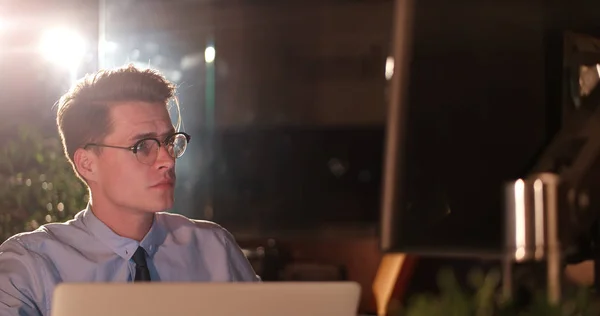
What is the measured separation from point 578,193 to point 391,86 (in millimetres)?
813

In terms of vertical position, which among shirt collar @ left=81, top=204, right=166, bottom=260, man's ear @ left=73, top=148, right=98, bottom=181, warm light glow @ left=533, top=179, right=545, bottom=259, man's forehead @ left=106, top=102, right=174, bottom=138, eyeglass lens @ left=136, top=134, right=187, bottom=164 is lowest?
shirt collar @ left=81, top=204, right=166, bottom=260

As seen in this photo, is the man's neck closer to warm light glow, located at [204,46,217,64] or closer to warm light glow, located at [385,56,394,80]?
warm light glow, located at [204,46,217,64]

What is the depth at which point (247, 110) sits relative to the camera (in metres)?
3.19

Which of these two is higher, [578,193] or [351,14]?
[351,14]

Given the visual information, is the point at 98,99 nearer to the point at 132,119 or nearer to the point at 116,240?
the point at 132,119

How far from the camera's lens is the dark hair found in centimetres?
254

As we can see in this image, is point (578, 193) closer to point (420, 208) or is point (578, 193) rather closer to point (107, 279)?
point (420, 208)

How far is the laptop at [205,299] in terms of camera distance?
1103mm

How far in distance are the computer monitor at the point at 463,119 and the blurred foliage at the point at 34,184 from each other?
1.21m

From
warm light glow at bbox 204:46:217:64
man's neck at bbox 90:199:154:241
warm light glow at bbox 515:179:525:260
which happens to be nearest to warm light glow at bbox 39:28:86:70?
warm light glow at bbox 204:46:217:64

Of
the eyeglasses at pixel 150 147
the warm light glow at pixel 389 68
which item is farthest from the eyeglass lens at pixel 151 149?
the warm light glow at pixel 389 68

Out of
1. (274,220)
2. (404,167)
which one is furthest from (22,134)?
(404,167)

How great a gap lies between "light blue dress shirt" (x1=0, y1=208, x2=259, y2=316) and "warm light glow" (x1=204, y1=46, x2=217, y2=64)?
2.47 feet

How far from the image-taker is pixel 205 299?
112 cm
